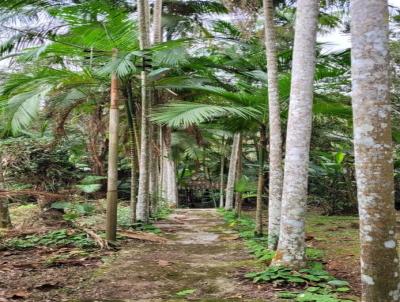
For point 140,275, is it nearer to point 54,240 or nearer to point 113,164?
point 113,164

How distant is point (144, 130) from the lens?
8453mm

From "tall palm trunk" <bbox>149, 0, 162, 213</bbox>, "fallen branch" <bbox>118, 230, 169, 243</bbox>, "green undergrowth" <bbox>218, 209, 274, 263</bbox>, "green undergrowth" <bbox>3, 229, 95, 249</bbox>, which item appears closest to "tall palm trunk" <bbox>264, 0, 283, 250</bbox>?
"green undergrowth" <bbox>218, 209, 274, 263</bbox>

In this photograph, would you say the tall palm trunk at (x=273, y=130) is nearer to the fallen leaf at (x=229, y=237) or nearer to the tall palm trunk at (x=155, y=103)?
the fallen leaf at (x=229, y=237)

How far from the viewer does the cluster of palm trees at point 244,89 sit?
2.86 metres

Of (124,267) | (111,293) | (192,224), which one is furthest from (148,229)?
(111,293)

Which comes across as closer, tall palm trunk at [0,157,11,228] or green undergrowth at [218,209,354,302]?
green undergrowth at [218,209,354,302]

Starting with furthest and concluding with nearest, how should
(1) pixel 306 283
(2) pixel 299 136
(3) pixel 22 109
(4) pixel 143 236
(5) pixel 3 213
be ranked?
(5) pixel 3 213
(4) pixel 143 236
(3) pixel 22 109
(2) pixel 299 136
(1) pixel 306 283

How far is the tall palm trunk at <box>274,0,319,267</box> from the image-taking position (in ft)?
15.4

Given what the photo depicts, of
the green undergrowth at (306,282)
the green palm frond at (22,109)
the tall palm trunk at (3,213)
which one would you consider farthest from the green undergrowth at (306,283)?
the tall palm trunk at (3,213)

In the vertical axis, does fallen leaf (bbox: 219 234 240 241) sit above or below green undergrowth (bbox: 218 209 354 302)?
below

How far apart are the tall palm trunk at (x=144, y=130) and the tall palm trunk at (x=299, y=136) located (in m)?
4.00

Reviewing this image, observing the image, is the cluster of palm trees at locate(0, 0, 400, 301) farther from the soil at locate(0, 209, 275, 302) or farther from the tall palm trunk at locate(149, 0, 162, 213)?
the soil at locate(0, 209, 275, 302)

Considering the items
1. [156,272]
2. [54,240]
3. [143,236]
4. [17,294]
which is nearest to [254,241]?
[143,236]

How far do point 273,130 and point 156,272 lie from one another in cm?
234
